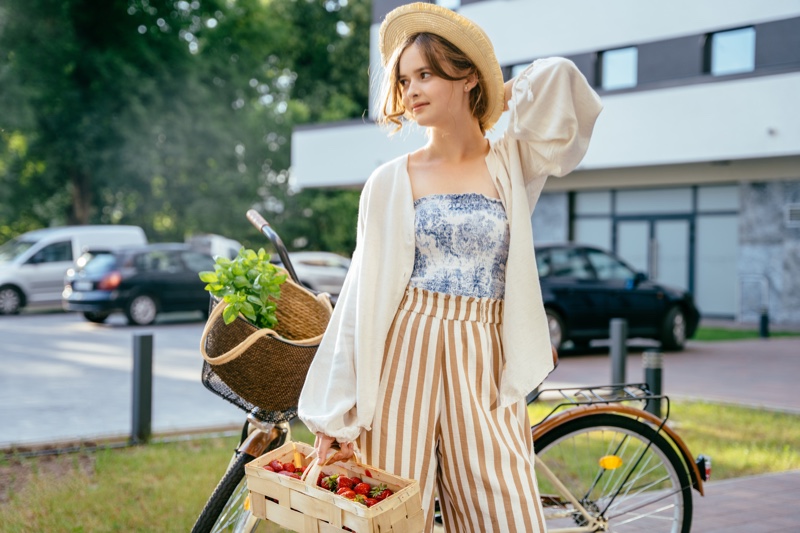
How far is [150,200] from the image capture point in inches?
1205

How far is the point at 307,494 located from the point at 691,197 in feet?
65.8

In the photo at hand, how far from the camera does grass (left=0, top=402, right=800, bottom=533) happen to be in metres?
4.36

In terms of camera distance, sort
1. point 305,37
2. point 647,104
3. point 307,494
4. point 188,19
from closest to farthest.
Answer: point 307,494 < point 647,104 < point 188,19 < point 305,37

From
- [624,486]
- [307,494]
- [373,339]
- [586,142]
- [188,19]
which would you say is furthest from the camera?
[188,19]

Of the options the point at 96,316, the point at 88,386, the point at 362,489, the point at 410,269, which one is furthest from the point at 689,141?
the point at 362,489

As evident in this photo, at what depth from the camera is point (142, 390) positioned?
6.24m

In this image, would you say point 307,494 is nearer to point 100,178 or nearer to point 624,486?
point 624,486

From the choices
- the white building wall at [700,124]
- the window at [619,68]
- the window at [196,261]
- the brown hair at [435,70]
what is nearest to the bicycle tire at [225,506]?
the brown hair at [435,70]

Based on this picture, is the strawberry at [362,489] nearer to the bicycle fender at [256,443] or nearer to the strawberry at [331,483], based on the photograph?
the strawberry at [331,483]

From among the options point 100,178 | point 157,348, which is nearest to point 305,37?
point 100,178

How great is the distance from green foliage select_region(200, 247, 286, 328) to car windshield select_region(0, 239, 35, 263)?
18.1m

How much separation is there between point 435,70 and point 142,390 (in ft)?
14.3

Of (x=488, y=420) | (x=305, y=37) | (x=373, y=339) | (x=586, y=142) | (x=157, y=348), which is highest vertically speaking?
(x=305, y=37)

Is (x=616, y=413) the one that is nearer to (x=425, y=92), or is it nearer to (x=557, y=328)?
(x=425, y=92)
